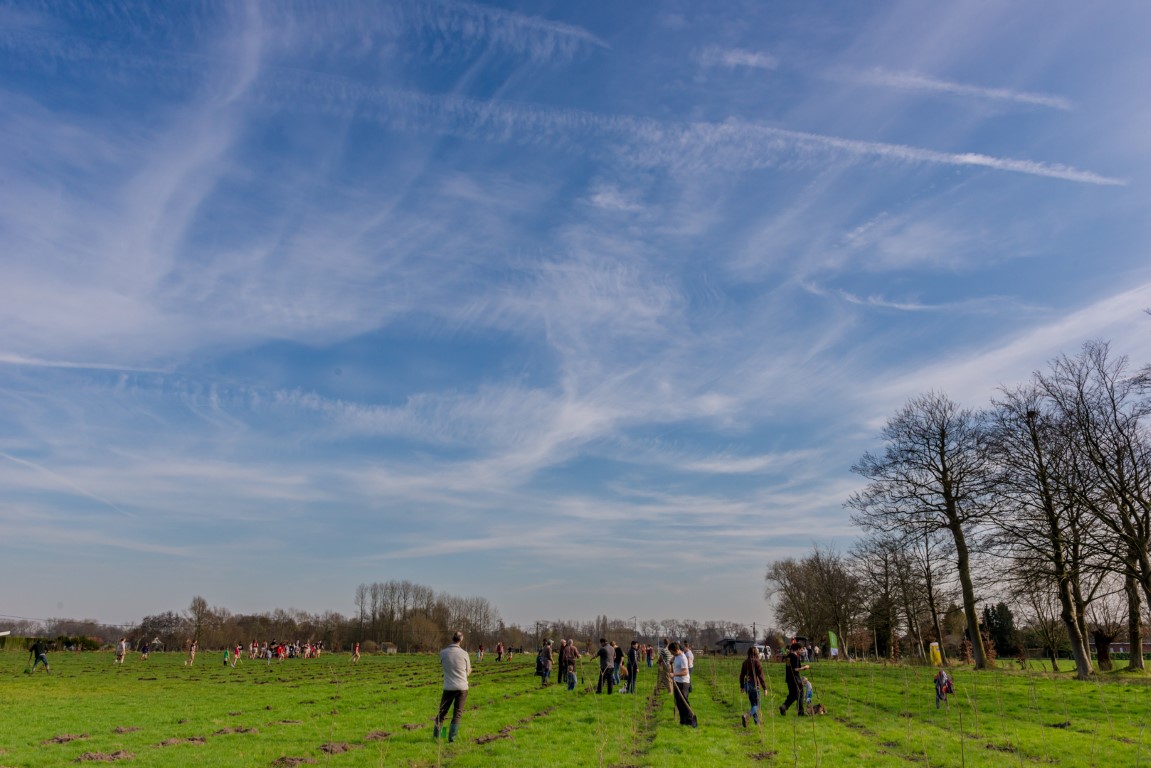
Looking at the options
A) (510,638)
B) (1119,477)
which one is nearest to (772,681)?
(1119,477)

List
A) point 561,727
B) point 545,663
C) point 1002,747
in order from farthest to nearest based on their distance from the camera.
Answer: point 545,663, point 561,727, point 1002,747

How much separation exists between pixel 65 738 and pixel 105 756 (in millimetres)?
3095

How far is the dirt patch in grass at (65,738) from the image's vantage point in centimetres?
1495

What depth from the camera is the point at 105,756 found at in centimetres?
1330

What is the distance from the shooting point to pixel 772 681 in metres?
33.9

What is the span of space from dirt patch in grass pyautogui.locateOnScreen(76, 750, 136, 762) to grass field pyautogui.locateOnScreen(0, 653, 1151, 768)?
2.0 inches

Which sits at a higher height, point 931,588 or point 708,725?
point 931,588

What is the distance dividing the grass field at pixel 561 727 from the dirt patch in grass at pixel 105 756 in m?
0.05

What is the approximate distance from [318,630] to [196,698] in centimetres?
10377

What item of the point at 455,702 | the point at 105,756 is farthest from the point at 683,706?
the point at 105,756

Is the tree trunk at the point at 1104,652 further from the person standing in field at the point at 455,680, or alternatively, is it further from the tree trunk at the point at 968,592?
the person standing in field at the point at 455,680

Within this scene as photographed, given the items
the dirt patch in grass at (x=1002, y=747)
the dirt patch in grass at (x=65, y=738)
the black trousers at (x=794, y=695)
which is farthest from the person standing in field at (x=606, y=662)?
the dirt patch in grass at (x=65, y=738)

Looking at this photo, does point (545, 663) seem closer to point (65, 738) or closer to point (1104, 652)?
point (65, 738)

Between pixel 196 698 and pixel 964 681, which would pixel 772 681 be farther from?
pixel 196 698
